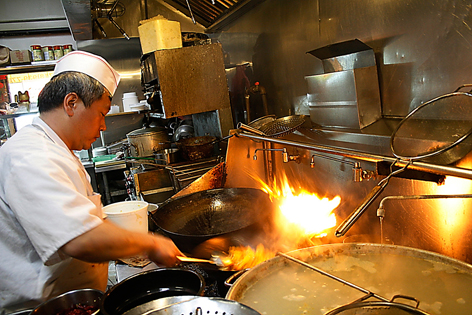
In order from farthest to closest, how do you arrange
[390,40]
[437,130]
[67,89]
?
[390,40]
[437,130]
[67,89]

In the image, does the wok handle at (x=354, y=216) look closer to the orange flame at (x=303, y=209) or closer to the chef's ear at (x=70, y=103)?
the orange flame at (x=303, y=209)

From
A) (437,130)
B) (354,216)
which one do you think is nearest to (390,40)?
(437,130)

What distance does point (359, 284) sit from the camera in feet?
4.29

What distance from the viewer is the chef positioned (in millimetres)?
Answer: 1170

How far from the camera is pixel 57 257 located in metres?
1.27

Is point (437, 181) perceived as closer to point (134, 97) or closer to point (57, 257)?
point (57, 257)

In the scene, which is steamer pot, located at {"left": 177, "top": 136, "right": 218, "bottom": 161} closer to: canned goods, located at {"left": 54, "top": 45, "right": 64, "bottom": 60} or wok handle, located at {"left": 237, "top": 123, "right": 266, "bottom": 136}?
wok handle, located at {"left": 237, "top": 123, "right": 266, "bottom": 136}

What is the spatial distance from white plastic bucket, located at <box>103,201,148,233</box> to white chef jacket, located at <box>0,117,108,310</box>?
28 centimetres

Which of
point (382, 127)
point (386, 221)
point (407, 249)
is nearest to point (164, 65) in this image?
point (382, 127)

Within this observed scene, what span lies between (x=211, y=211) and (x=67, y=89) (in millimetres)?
1241

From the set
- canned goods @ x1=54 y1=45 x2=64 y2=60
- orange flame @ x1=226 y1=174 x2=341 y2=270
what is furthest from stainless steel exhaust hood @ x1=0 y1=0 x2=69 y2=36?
orange flame @ x1=226 y1=174 x2=341 y2=270

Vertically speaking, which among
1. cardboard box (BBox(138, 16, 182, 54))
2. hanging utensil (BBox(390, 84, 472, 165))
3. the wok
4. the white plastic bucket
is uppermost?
cardboard box (BBox(138, 16, 182, 54))

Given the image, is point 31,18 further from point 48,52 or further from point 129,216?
point 129,216

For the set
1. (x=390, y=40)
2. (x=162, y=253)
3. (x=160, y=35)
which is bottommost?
(x=162, y=253)
